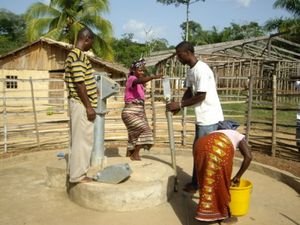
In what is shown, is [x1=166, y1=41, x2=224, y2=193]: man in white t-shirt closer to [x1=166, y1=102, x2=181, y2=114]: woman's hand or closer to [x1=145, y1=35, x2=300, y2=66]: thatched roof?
[x1=166, y1=102, x2=181, y2=114]: woman's hand

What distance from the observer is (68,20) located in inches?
925

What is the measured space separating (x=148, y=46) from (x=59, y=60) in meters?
28.9

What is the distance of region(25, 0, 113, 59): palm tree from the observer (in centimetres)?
2328

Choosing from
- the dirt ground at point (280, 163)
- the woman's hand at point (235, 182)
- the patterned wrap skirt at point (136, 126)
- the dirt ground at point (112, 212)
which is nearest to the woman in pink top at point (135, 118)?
the patterned wrap skirt at point (136, 126)

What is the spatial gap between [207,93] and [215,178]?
1207mm

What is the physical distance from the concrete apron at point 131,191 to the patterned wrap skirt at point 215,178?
0.94 metres

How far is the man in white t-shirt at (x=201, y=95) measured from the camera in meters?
4.50

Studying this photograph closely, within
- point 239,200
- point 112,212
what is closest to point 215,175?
point 239,200

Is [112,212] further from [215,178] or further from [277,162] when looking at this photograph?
[277,162]

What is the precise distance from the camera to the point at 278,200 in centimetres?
510

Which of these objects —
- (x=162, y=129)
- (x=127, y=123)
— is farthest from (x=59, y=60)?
(x=127, y=123)

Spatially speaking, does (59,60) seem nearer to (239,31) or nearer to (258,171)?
(258,171)

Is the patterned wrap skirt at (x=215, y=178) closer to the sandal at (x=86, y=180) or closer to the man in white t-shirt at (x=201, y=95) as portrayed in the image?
the man in white t-shirt at (x=201, y=95)

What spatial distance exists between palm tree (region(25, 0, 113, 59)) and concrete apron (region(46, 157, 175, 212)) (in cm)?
1942
